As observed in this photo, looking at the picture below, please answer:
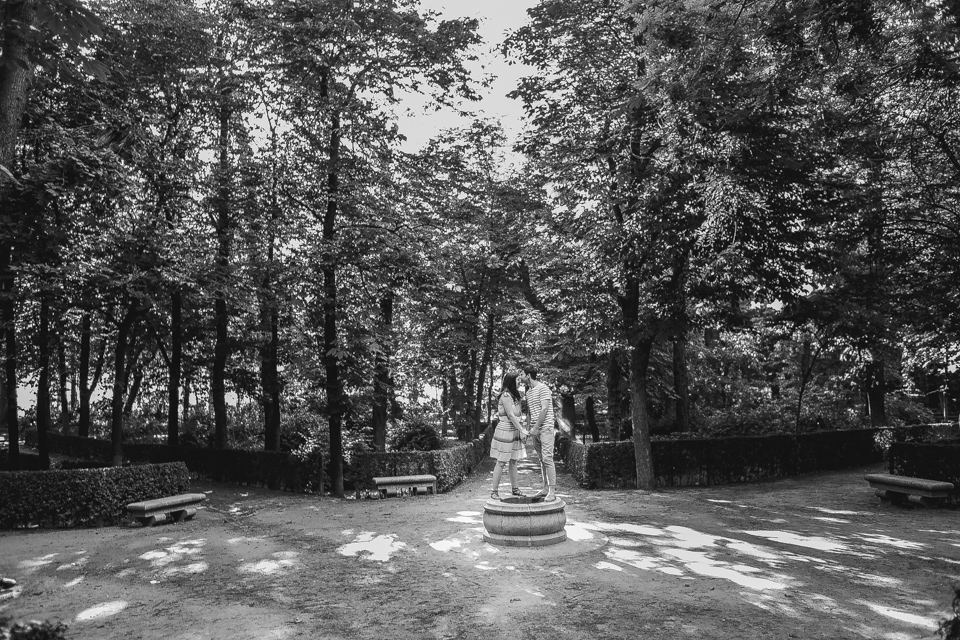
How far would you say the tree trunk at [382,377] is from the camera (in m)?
16.6

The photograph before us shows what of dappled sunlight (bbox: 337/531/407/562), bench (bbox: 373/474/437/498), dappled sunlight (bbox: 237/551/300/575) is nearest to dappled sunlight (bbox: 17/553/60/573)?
dappled sunlight (bbox: 237/551/300/575)

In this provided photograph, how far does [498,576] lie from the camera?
747 centimetres

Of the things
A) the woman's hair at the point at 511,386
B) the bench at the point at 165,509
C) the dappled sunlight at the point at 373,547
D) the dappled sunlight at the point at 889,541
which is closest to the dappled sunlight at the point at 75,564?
the bench at the point at 165,509

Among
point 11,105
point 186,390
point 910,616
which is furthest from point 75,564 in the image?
point 186,390

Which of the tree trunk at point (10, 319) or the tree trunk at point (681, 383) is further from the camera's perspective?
the tree trunk at point (681, 383)

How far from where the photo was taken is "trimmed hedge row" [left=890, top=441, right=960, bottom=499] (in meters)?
12.8

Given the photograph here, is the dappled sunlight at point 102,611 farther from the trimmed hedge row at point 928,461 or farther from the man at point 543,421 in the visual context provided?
the trimmed hedge row at point 928,461

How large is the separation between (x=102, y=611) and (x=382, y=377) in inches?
508

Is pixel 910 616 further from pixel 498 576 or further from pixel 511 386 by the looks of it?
pixel 511 386

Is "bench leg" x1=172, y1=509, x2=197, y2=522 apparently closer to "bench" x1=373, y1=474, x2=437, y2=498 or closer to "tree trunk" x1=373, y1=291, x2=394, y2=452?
"bench" x1=373, y1=474, x2=437, y2=498

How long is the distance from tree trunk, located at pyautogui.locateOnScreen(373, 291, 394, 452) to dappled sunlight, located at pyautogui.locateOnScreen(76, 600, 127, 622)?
29.4ft

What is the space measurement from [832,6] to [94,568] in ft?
33.8

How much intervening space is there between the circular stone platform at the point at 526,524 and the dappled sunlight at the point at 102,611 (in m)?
4.51

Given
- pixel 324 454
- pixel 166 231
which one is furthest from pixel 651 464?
pixel 166 231
